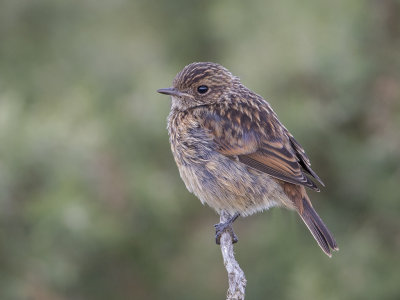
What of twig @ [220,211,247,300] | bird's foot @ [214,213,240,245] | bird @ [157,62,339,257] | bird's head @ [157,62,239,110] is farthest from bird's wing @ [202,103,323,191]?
twig @ [220,211,247,300]

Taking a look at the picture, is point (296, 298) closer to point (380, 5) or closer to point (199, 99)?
point (199, 99)

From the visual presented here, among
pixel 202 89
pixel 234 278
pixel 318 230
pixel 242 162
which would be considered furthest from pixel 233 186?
pixel 234 278

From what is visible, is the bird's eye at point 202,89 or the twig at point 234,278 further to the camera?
the bird's eye at point 202,89

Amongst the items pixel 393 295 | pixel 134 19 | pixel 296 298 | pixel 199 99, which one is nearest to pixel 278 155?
pixel 199 99

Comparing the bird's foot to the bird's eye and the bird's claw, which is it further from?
the bird's eye

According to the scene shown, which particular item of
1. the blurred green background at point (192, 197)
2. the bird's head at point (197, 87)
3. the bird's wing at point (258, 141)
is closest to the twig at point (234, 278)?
the bird's wing at point (258, 141)

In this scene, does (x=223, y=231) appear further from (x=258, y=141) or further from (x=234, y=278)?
(x=234, y=278)

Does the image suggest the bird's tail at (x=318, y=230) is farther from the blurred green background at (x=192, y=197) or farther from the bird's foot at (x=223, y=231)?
the blurred green background at (x=192, y=197)
